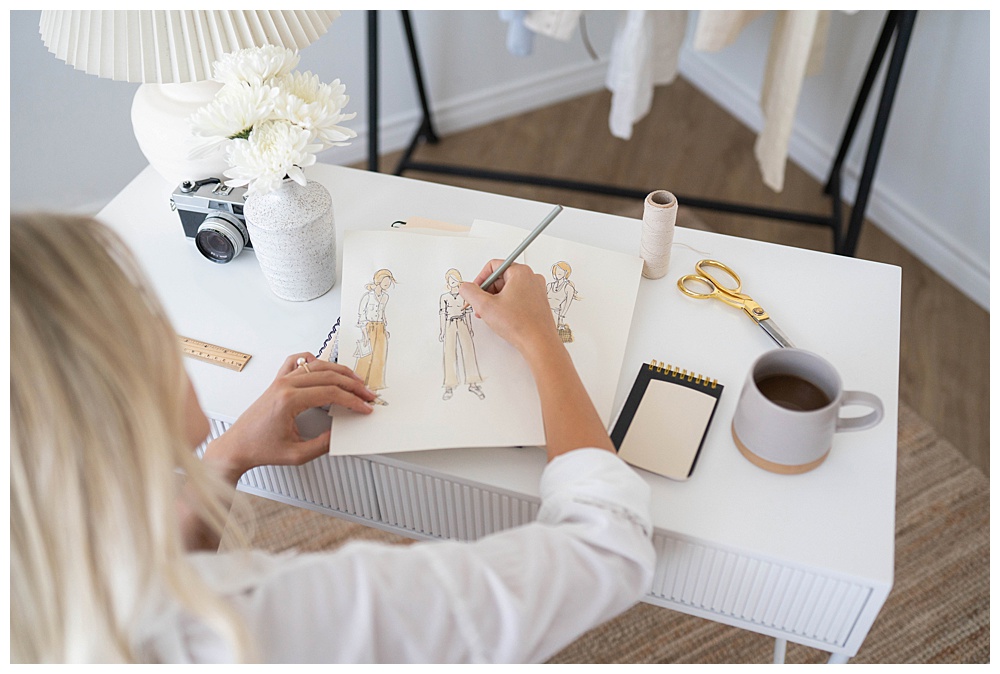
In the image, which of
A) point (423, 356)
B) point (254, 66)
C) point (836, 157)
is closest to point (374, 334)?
point (423, 356)

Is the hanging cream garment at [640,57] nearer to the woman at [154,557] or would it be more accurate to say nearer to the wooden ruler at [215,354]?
the wooden ruler at [215,354]

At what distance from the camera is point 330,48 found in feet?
6.10

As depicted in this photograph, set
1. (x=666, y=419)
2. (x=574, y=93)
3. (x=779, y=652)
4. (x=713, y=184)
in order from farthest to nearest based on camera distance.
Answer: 1. (x=574, y=93)
2. (x=713, y=184)
3. (x=779, y=652)
4. (x=666, y=419)

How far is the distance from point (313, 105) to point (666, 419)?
0.48 meters

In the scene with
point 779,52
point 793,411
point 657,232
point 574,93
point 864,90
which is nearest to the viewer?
point 793,411

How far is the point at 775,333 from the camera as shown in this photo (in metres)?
0.91

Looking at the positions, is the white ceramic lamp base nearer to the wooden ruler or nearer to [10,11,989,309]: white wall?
the wooden ruler

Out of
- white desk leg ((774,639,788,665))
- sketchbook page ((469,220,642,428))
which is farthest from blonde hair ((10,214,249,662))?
white desk leg ((774,639,788,665))

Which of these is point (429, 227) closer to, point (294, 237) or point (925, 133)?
point (294, 237)

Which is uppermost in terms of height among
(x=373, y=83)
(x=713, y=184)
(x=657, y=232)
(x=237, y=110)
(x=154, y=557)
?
(x=713, y=184)

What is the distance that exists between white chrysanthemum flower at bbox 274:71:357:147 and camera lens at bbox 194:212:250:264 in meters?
0.19

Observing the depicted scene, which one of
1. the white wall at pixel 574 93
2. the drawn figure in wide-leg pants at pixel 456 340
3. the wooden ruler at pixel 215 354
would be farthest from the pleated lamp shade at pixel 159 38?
the white wall at pixel 574 93
